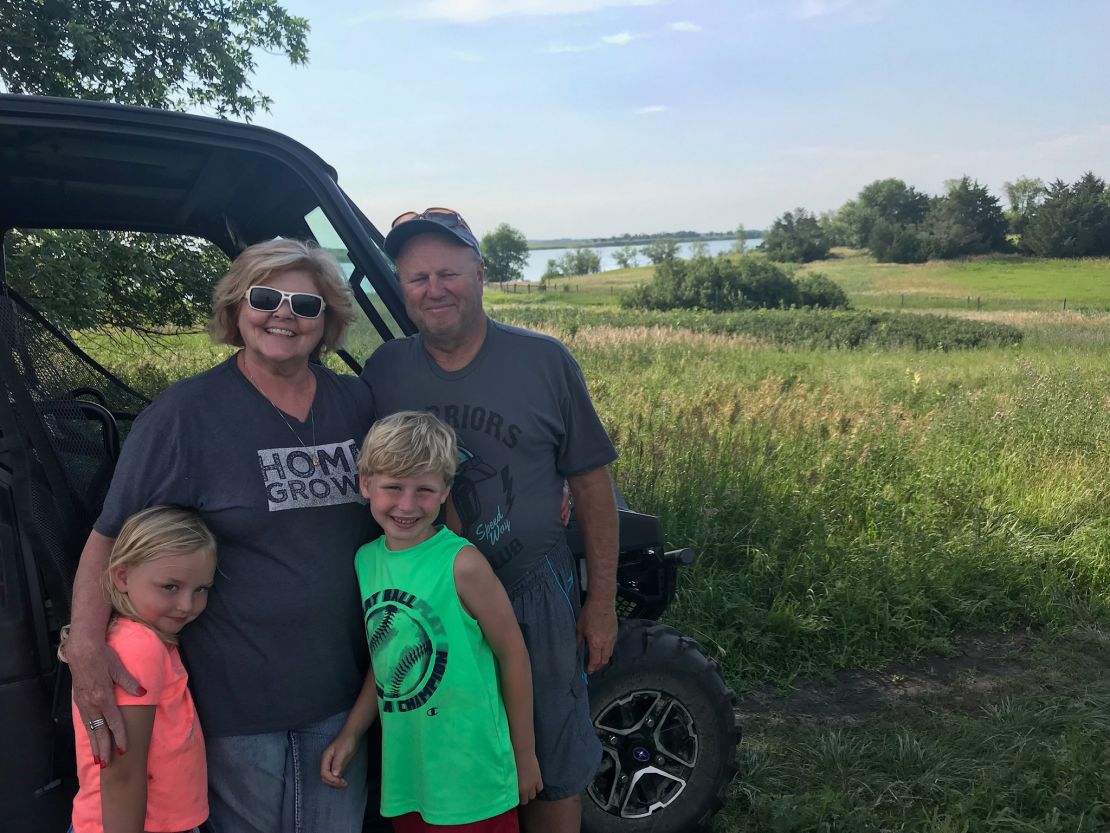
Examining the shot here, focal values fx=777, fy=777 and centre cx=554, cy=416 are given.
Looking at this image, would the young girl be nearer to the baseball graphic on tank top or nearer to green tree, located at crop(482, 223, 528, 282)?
the baseball graphic on tank top

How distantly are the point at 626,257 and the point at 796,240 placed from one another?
38.2 m

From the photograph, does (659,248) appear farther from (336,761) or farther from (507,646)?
(336,761)

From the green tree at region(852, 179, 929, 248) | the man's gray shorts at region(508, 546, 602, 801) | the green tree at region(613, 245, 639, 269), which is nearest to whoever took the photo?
the man's gray shorts at region(508, 546, 602, 801)

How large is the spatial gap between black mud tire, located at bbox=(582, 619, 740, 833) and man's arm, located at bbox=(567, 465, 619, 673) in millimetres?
331

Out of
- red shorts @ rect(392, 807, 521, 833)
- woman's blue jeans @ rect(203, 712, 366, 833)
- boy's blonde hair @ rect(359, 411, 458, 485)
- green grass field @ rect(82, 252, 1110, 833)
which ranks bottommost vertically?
green grass field @ rect(82, 252, 1110, 833)

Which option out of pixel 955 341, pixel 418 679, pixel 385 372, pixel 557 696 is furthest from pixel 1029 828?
pixel 955 341

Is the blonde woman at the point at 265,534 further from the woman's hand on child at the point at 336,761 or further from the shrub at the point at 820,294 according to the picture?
the shrub at the point at 820,294

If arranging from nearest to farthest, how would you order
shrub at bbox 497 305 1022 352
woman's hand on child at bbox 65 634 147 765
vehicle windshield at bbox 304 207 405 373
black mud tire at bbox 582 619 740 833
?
woman's hand on child at bbox 65 634 147 765, vehicle windshield at bbox 304 207 405 373, black mud tire at bbox 582 619 740 833, shrub at bbox 497 305 1022 352

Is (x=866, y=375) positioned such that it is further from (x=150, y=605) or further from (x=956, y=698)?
(x=150, y=605)

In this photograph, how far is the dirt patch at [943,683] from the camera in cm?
386

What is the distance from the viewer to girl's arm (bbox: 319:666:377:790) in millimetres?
1775

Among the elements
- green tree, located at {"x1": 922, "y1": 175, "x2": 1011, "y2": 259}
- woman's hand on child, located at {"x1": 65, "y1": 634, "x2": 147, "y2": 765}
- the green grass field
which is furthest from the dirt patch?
green tree, located at {"x1": 922, "y1": 175, "x2": 1011, "y2": 259}

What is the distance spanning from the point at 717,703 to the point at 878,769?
49.0 inches

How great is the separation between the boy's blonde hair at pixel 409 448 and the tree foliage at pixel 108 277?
145 inches
